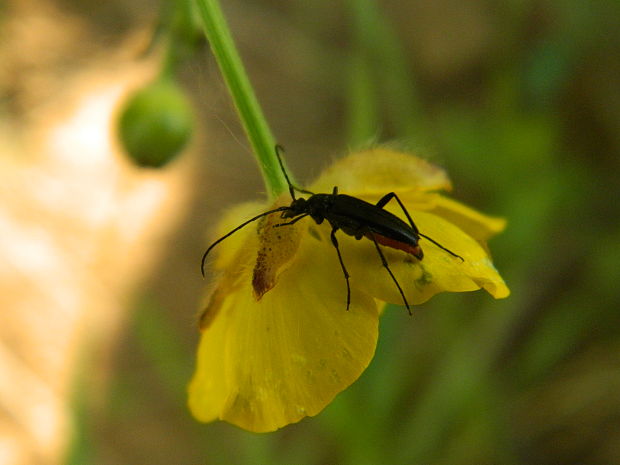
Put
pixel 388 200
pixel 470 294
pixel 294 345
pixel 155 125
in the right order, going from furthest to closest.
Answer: pixel 470 294
pixel 155 125
pixel 388 200
pixel 294 345

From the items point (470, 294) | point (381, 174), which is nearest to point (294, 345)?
point (381, 174)

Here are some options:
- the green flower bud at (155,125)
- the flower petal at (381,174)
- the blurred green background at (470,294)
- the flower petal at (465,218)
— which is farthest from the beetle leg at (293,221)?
the blurred green background at (470,294)

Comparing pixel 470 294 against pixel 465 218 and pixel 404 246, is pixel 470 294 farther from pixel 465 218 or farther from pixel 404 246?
pixel 404 246

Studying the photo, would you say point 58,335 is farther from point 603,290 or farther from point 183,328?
point 603,290

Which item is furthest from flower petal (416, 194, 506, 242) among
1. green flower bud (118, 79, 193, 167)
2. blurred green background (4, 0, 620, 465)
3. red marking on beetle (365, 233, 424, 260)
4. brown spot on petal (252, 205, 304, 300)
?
blurred green background (4, 0, 620, 465)

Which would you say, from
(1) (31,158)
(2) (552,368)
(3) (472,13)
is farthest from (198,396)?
(3) (472,13)

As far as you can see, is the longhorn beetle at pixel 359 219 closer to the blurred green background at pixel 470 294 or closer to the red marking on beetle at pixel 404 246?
the red marking on beetle at pixel 404 246

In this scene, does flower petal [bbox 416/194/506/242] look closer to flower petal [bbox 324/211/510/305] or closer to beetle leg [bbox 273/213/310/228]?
flower petal [bbox 324/211/510/305]
